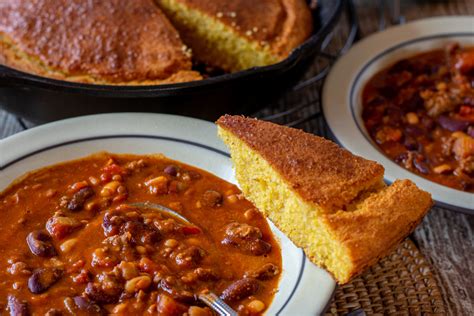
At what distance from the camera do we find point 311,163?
266 cm

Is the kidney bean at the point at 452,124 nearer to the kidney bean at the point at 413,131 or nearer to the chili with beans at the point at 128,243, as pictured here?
the kidney bean at the point at 413,131

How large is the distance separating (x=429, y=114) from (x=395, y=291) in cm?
128

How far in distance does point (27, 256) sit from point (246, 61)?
1.97 m

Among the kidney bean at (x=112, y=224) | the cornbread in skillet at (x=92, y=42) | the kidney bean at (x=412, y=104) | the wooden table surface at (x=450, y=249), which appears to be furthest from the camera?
the kidney bean at (x=412, y=104)

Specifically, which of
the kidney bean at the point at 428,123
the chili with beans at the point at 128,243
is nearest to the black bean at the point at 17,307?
the chili with beans at the point at 128,243

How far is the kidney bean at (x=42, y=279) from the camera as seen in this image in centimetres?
230

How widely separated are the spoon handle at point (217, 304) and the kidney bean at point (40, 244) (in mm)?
593

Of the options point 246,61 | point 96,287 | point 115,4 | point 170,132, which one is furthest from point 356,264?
point 115,4

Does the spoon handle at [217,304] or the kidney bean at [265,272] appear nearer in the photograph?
the spoon handle at [217,304]

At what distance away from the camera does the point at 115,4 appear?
12.5 ft

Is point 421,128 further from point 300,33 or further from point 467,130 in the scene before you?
point 300,33

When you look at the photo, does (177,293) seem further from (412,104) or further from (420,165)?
Answer: (412,104)

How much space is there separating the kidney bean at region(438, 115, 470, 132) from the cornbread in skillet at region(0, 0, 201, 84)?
140 cm

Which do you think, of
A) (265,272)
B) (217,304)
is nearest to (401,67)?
(265,272)
